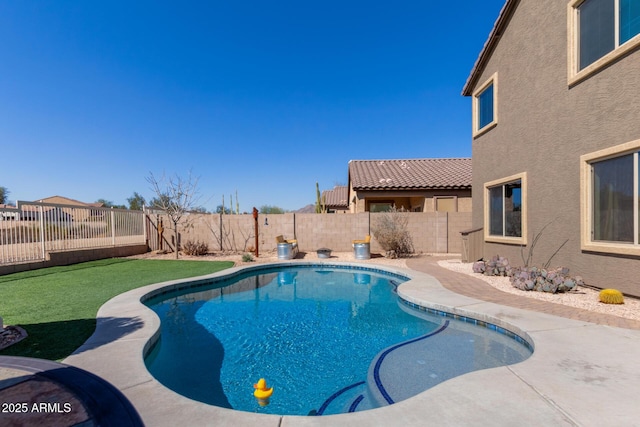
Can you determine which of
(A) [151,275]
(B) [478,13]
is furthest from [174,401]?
(B) [478,13]

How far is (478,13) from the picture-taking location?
13.6 meters

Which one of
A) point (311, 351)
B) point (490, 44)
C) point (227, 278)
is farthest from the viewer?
point (490, 44)

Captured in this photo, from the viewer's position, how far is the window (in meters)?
11.1

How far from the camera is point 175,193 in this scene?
1770 centimetres

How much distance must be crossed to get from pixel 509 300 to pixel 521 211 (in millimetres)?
4442

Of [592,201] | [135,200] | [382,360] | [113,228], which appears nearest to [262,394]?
[382,360]

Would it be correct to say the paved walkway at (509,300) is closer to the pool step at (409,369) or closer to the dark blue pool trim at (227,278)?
the dark blue pool trim at (227,278)

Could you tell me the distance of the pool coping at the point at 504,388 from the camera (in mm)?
2613

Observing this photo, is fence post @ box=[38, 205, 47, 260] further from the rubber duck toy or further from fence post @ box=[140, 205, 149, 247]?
the rubber duck toy

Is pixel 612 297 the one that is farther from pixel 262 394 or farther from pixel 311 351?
pixel 262 394

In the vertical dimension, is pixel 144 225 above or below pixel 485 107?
below

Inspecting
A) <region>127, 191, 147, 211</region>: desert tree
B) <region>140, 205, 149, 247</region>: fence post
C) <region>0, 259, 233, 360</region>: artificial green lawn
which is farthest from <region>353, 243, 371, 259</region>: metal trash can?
<region>127, 191, 147, 211</region>: desert tree

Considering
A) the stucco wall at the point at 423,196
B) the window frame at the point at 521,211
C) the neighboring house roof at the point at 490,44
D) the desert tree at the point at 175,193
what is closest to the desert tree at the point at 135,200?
the desert tree at the point at 175,193

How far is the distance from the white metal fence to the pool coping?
1001 centimetres
